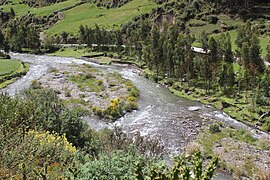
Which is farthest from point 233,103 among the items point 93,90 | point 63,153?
point 63,153

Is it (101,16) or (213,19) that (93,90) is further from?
(101,16)

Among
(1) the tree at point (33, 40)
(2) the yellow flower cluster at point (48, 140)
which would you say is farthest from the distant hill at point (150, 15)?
(2) the yellow flower cluster at point (48, 140)

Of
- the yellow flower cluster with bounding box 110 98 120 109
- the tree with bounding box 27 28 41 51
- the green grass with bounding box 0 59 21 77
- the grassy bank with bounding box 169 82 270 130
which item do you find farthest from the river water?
the tree with bounding box 27 28 41 51

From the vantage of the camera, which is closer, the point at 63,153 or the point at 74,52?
the point at 63,153

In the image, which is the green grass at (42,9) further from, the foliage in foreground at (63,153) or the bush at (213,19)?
the foliage in foreground at (63,153)

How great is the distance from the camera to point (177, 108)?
54656 millimetres

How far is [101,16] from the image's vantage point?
146875 millimetres

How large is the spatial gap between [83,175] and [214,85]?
1899 inches

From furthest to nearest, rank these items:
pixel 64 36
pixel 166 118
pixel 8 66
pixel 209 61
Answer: pixel 64 36
pixel 8 66
pixel 209 61
pixel 166 118

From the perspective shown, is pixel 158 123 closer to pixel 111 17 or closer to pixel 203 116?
pixel 203 116

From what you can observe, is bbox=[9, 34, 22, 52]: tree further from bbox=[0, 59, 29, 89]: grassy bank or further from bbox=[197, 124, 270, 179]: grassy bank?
bbox=[197, 124, 270, 179]: grassy bank

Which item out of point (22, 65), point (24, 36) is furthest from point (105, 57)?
point (24, 36)

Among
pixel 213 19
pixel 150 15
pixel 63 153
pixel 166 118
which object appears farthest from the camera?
pixel 150 15

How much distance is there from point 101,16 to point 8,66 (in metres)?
71.2
